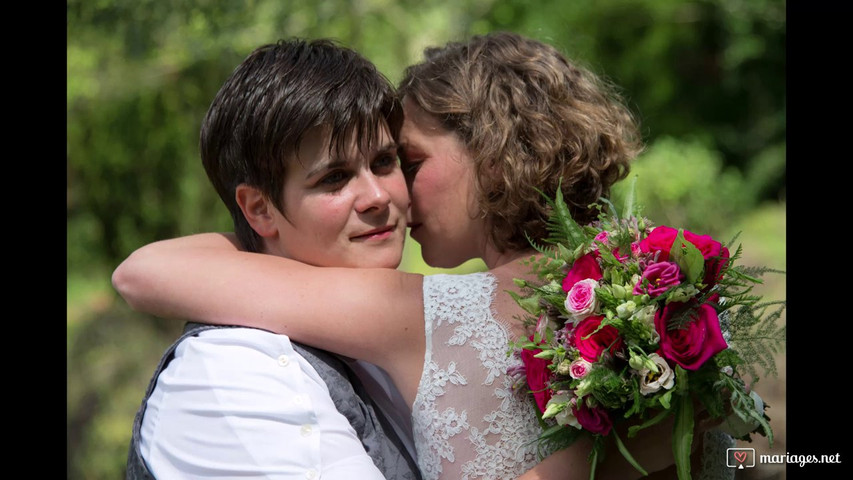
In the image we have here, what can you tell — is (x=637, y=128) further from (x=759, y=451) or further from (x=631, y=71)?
(x=631, y=71)

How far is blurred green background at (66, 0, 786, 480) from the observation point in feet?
22.5

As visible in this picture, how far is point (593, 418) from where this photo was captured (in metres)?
2.03

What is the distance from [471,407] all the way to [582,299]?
0.47 metres

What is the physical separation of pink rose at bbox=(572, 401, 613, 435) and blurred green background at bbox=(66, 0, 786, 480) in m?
4.17

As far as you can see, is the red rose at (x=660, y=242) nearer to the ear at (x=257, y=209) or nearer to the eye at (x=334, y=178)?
the eye at (x=334, y=178)

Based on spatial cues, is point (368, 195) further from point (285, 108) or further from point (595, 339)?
point (595, 339)

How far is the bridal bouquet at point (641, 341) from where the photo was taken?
77.5 inches

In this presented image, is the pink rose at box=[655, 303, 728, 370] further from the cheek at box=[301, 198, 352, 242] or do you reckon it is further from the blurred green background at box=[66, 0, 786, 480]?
the blurred green background at box=[66, 0, 786, 480]

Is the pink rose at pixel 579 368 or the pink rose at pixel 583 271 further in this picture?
the pink rose at pixel 583 271

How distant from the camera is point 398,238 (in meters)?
2.62

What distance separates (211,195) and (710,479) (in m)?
6.34

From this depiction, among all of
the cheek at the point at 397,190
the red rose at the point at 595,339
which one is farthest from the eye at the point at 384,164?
the red rose at the point at 595,339

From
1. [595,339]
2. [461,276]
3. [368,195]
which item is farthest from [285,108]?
[595,339]

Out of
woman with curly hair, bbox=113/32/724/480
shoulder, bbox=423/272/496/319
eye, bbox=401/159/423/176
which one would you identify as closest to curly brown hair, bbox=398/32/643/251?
woman with curly hair, bbox=113/32/724/480
